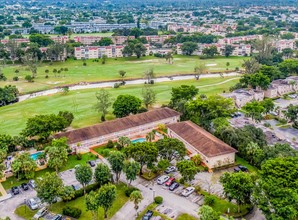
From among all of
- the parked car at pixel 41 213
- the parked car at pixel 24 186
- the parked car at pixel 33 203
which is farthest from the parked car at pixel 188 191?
the parked car at pixel 24 186

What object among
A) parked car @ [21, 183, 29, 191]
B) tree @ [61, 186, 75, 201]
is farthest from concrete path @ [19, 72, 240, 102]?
tree @ [61, 186, 75, 201]

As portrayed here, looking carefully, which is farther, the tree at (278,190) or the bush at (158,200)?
the bush at (158,200)

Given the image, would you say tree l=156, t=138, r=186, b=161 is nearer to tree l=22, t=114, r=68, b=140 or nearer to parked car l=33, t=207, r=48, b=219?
parked car l=33, t=207, r=48, b=219

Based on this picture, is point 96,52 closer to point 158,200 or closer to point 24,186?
point 24,186

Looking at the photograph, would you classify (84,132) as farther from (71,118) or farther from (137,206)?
(137,206)

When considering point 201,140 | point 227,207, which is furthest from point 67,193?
point 201,140

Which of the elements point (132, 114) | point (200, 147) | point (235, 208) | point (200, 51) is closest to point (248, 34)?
point (200, 51)

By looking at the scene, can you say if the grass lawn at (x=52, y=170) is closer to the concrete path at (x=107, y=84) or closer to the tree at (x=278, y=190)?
the tree at (x=278, y=190)

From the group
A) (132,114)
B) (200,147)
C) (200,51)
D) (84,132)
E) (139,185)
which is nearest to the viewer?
(139,185)
